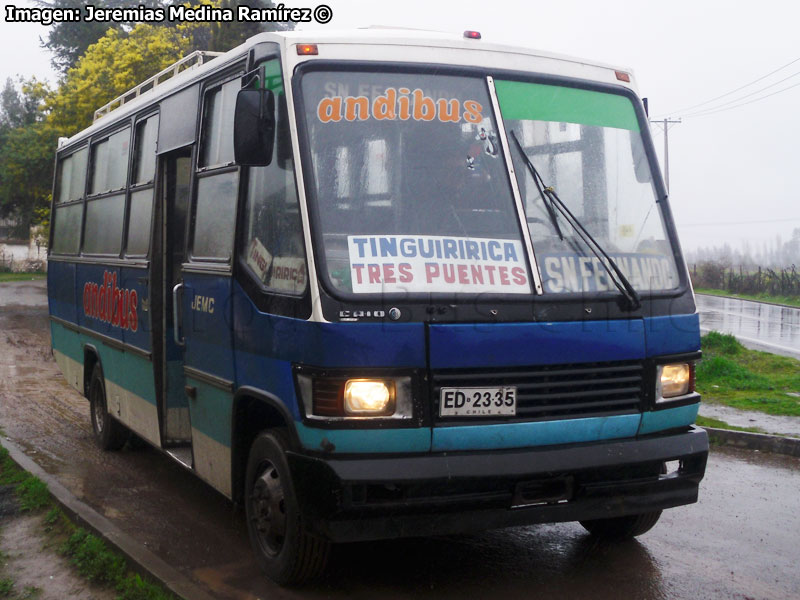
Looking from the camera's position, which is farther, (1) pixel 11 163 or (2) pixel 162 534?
(1) pixel 11 163

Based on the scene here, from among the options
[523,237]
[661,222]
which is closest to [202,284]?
[523,237]

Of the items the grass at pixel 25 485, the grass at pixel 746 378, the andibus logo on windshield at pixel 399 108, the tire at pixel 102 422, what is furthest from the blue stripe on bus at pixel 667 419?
the grass at pixel 746 378

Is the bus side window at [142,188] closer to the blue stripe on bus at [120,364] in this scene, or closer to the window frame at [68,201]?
the blue stripe on bus at [120,364]

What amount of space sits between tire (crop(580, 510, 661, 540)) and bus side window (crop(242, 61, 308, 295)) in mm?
2501

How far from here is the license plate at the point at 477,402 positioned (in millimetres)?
4785

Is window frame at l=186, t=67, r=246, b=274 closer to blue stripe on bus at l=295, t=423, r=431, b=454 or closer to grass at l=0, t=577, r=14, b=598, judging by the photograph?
blue stripe on bus at l=295, t=423, r=431, b=454

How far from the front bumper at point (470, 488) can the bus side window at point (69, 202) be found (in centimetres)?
634

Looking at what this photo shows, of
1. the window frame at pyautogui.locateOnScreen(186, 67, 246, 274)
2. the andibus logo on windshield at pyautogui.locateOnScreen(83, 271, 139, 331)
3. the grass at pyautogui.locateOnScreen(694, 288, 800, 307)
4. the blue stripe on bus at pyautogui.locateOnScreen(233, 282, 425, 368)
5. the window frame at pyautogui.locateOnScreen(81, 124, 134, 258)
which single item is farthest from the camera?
the grass at pyautogui.locateOnScreen(694, 288, 800, 307)

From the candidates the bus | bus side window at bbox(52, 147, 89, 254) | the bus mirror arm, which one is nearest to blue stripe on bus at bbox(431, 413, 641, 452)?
the bus

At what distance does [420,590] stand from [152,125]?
14.3 feet

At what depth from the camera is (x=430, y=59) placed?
5.40 m

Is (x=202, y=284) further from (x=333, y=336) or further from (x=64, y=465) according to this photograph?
(x=64, y=465)

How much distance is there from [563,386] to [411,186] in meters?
1.29

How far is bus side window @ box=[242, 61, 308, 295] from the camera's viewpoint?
5.02 meters
